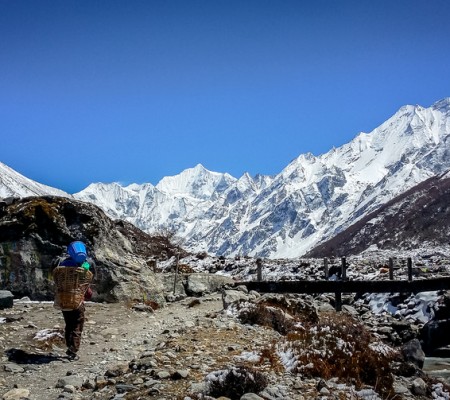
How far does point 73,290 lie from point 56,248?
7236mm

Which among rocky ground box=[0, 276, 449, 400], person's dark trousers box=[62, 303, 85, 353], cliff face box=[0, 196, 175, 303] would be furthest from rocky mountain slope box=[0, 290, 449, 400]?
cliff face box=[0, 196, 175, 303]

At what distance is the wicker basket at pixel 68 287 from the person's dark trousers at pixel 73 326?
0.25 meters

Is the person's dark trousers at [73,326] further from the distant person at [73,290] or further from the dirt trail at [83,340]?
the dirt trail at [83,340]

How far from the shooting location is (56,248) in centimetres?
1673

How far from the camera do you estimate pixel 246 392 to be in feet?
25.1

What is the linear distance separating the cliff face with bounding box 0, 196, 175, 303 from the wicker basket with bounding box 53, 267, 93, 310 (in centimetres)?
685

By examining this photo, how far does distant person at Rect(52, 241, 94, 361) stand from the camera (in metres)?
9.97

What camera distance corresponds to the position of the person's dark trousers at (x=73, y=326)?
10180 millimetres

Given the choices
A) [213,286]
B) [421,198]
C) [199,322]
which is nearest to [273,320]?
[199,322]

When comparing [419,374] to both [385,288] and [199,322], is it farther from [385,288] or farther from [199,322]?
[385,288]

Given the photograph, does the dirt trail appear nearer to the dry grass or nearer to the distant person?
the distant person

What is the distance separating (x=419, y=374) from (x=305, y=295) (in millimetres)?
17690

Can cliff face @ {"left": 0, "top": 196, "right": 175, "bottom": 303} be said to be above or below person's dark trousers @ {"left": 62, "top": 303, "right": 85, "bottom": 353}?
above

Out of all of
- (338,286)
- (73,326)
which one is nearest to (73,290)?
(73,326)
